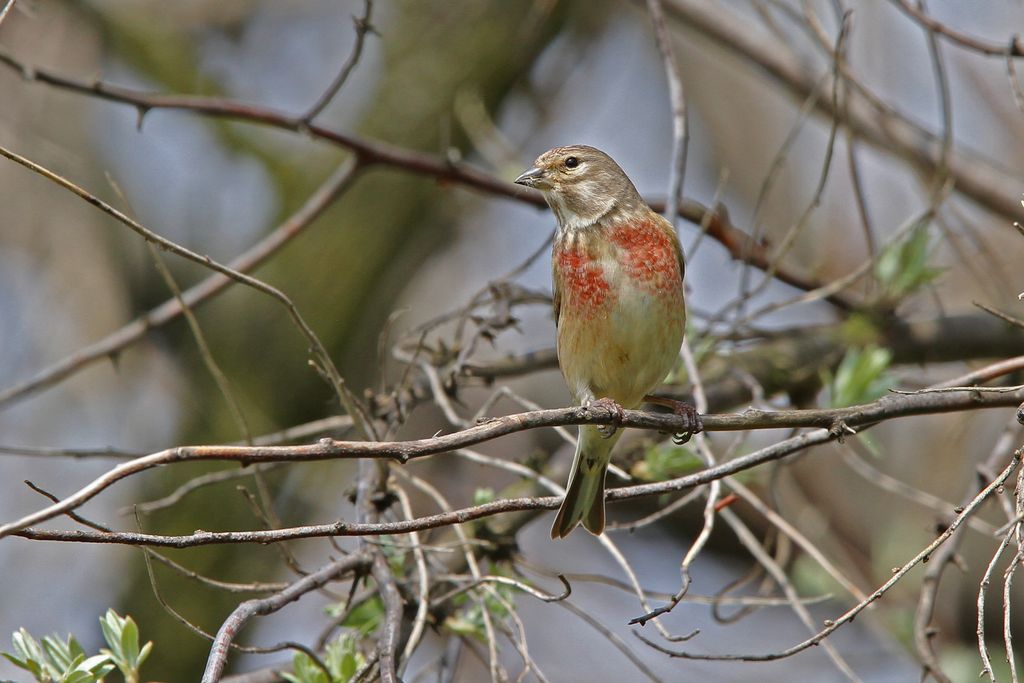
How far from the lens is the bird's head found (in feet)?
15.8

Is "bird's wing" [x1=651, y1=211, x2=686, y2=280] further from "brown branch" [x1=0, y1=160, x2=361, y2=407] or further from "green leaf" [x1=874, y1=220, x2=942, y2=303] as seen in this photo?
"brown branch" [x1=0, y1=160, x2=361, y2=407]

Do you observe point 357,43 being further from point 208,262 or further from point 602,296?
point 208,262

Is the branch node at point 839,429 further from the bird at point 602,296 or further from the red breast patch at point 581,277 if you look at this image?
the red breast patch at point 581,277

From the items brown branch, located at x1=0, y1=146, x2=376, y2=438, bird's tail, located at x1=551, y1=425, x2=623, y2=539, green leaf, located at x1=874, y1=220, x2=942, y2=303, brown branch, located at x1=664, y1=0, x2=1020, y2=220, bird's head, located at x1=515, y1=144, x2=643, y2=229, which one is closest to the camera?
brown branch, located at x1=0, y1=146, x2=376, y2=438

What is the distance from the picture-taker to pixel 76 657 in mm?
2764

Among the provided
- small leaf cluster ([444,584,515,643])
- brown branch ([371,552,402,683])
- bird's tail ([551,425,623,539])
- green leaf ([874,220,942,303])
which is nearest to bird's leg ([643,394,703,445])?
bird's tail ([551,425,623,539])

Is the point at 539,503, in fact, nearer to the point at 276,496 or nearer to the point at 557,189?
the point at 557,189

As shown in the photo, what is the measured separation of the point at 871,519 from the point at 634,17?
14.6ft

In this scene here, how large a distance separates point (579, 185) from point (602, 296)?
693mm

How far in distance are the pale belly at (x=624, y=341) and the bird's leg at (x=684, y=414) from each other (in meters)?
0.07

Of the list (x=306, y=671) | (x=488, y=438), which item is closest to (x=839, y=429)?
(x=488, y=438)

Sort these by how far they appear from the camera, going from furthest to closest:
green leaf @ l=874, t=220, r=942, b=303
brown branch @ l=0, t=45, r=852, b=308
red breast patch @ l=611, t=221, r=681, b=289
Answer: green leaf @ l=874, t=220, r=942, b=303 < brown branch @ l=0, t=45, r=852, b=308 < red breast patch @ l=611, t=221, r=681, b=289

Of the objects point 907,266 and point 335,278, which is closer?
point 907,266

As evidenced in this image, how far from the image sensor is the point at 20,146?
715 centimetres
